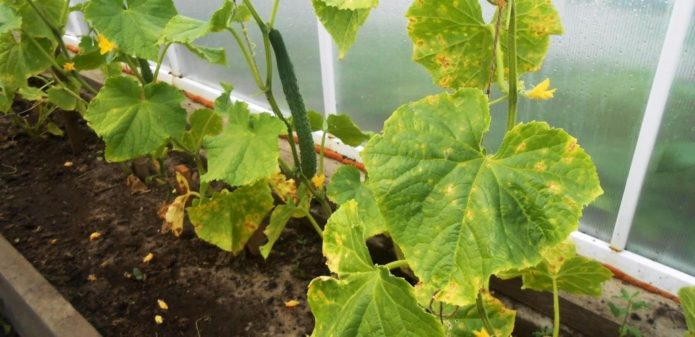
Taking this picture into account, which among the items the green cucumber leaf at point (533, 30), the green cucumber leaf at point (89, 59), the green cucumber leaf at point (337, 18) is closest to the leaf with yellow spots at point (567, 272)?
the green cucumber leaf at point (533, 30)

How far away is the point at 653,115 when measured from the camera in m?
1.29

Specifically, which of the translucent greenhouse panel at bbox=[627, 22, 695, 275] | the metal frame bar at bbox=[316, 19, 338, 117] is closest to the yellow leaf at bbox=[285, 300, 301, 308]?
the metal frame bar at bbox=[316, 19, 338, 117]

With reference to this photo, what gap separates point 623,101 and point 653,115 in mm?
81

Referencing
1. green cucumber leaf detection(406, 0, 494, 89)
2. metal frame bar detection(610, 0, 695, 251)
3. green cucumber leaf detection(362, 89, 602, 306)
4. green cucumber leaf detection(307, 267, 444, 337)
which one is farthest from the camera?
metal frame bar detection(610, 0, 695, 251)

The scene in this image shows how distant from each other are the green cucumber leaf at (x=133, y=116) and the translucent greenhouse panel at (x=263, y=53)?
40 cm

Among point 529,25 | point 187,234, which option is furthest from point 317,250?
point 529,25

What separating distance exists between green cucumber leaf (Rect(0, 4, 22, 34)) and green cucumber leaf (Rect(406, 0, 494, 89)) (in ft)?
3.63

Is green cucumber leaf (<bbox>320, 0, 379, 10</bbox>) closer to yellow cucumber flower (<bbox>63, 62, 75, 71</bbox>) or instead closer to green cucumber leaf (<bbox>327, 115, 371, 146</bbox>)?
green cucumber leaf (<bbox>327, 115, 371, 146</bbox>)

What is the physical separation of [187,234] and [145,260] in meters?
0.17

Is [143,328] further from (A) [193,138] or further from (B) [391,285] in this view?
(B) [391,285]

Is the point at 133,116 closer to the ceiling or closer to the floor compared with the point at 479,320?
closer to the ceiling

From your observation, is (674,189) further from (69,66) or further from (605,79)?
(69,66)

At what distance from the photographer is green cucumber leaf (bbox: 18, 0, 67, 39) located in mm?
1594

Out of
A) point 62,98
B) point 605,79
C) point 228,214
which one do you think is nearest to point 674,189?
point 605,79
